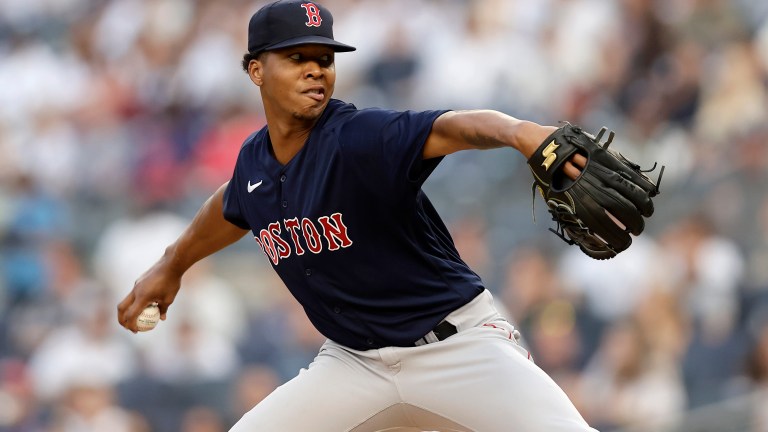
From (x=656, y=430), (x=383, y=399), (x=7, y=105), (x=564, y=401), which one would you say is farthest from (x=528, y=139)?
(x=7, y=105)

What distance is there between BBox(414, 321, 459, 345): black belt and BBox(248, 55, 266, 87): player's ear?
3.01 feet

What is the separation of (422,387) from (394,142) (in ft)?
2.45

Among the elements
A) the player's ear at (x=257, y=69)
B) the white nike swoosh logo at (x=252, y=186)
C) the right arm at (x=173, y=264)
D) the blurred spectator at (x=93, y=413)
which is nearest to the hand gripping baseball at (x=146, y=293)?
the right arm at (x=173, y=264)

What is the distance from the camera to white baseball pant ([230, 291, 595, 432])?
355 cm

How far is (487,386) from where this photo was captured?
3.55m

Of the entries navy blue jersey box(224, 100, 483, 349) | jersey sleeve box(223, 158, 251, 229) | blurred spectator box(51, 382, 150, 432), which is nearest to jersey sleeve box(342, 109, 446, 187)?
navy blue jersey box(224, 100, 483, 349)

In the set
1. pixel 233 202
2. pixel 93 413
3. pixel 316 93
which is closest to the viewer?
pixel 316 93

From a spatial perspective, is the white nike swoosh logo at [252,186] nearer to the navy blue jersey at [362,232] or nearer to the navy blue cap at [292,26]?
the navy blue jersey at [362,232]

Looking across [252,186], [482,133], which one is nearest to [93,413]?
[252,186]

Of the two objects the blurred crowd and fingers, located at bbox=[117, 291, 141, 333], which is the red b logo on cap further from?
the blurred crowd

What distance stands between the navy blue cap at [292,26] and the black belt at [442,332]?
2.82ft

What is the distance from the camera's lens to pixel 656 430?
6410 mm

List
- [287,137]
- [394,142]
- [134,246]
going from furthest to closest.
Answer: [134,246] < [287,137] < [394,142]

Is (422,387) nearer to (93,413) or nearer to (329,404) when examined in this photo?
(329,404)
